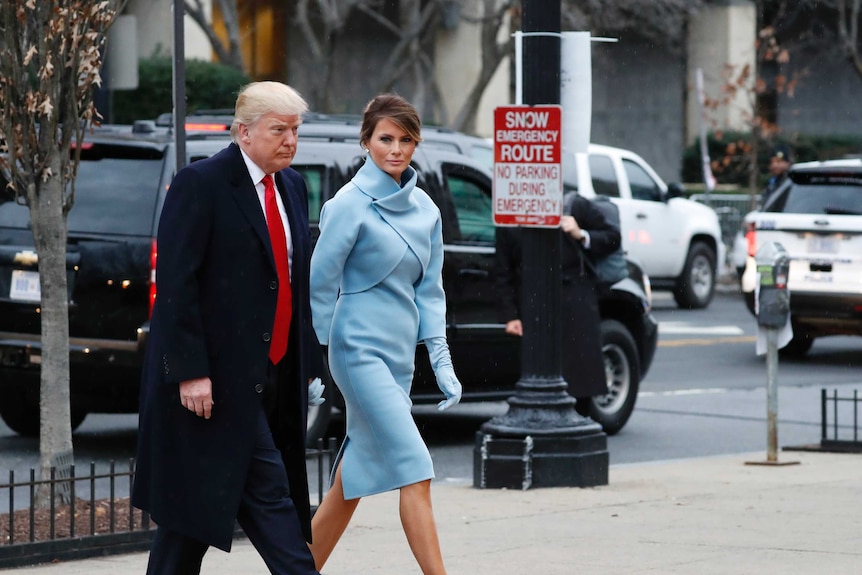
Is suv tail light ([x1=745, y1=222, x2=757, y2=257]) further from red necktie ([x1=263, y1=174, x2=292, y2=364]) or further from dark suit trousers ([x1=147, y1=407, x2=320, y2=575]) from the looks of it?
dark suit trousers ([x1=147, y1=407, x2=320, y2=575])

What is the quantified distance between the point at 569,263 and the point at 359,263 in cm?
480

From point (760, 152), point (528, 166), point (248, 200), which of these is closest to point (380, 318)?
point (248, 200)

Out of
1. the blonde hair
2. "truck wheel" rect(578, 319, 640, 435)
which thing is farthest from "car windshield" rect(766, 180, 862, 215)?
the blonde hair

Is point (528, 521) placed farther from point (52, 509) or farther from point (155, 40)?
point (155, 40)

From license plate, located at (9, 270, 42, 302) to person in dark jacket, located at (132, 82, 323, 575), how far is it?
4922 millimetres

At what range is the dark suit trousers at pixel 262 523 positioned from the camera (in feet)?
16.3

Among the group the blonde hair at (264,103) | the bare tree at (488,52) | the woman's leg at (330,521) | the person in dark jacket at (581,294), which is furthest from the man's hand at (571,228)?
the bare tree at (488,52)

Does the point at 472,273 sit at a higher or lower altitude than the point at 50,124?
lower

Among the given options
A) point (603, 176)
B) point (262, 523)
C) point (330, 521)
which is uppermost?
point (603, 176)

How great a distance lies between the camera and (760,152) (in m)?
40.0

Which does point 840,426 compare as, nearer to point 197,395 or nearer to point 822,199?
point 822,199

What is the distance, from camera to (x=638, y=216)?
21.8m

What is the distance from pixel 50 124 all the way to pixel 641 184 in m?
15.2

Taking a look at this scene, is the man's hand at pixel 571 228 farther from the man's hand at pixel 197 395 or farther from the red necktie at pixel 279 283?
the man's hand at pixel 197 395
